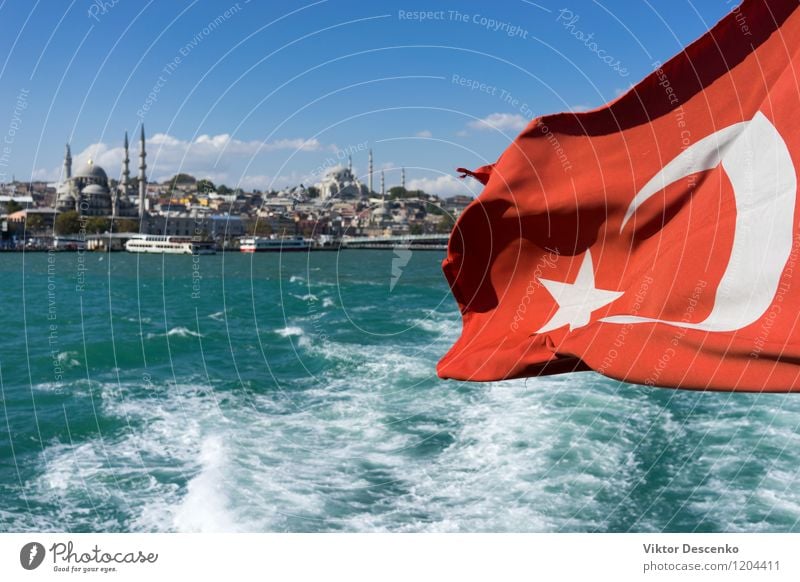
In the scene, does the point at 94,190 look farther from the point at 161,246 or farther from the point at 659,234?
the point at 659,234

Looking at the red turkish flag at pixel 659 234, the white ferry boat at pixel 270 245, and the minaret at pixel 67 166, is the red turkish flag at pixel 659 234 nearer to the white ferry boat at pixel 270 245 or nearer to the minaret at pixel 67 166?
the white ferry boat at pixel 270 245

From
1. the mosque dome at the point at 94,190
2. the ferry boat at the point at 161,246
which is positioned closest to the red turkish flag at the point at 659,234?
the ferry boat at the point at 161,246

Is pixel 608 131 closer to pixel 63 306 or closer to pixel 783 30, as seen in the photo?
pixel 783 30

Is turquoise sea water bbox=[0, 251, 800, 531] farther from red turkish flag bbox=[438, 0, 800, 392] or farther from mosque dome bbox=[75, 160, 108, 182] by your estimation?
mosque dome bbox=[75, 160, 108, 182]

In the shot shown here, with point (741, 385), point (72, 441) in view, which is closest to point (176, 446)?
point (72, 441)

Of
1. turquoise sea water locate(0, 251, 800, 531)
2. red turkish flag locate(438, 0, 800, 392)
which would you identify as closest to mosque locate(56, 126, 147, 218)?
turquoise sea water locate(0, 251, 800, 531)

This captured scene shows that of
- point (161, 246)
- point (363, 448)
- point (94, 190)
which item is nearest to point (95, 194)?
point (94, 190)
